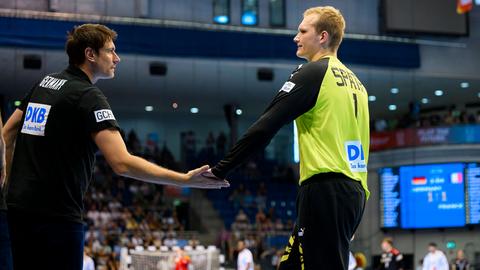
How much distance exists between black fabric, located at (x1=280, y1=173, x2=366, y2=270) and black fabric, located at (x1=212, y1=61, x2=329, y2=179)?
39cm

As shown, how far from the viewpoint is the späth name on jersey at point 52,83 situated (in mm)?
4941

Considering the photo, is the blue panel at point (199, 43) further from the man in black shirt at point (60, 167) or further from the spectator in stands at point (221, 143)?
the man in black shirt at point (60, 167)

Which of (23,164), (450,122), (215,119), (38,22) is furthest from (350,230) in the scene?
(215,119)

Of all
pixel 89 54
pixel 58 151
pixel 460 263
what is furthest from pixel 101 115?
pixel 460 263

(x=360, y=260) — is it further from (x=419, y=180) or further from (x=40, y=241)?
(x=40, y=241)

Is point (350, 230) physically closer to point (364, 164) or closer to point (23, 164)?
point (364, 164)

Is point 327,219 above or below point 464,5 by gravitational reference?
below

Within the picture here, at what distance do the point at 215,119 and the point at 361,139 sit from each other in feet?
126

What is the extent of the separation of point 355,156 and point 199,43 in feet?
88.8

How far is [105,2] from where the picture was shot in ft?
102

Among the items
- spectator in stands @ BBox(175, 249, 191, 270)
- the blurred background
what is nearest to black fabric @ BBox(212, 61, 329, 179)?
spectator in stands @ BBox(175, 249, 191, 270)

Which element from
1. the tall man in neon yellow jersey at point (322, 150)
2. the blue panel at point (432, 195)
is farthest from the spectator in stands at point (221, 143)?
the tall man in neon yellow jersey at point (322, 150)

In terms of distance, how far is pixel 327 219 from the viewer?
4.89 m

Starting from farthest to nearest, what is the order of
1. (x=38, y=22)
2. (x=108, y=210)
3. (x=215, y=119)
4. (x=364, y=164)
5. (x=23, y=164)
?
(x=215, y=119) < (x=108, y=210) < (x=38, y=22) < (x=364, y=164) < (x=23, y=164)
